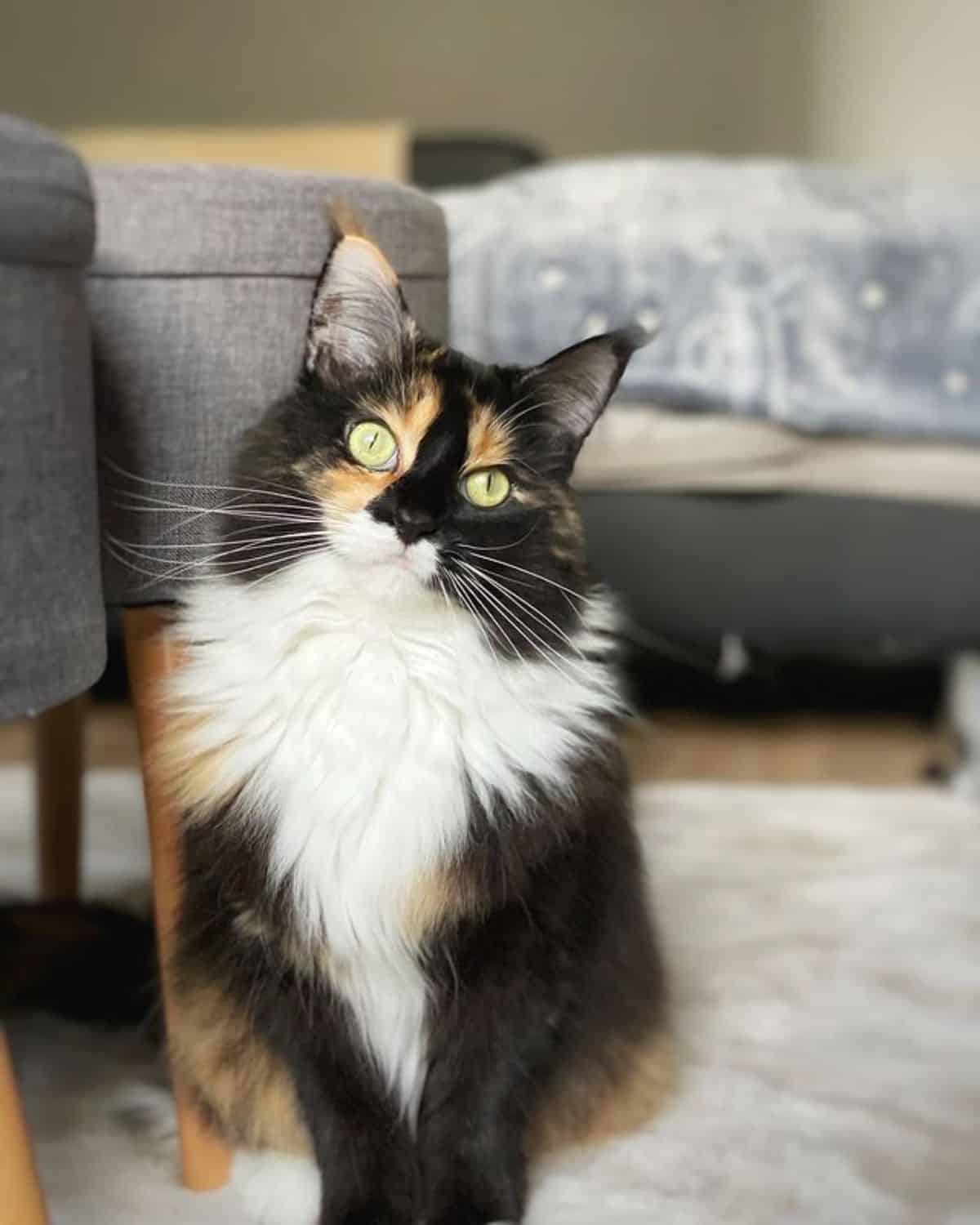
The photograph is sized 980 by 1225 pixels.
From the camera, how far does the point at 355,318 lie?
69cm

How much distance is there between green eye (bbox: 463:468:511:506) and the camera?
700 mm

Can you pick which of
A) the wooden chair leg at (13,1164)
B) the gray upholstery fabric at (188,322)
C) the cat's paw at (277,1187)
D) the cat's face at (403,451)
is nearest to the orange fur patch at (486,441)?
the cat's face at (403,451)

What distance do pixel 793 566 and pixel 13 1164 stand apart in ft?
4.74

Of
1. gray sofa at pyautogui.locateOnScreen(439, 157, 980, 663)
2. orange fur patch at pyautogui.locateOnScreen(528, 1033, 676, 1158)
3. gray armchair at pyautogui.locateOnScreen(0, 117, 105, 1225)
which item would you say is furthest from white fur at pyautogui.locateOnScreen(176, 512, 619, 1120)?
gray sofa at pyautogui.locateOnScreen(439, 157, 980, 663)

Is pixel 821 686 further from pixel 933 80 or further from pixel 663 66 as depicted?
pixel 663 66

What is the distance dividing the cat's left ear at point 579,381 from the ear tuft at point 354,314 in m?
0.08

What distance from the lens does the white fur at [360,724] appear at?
0.73 meters

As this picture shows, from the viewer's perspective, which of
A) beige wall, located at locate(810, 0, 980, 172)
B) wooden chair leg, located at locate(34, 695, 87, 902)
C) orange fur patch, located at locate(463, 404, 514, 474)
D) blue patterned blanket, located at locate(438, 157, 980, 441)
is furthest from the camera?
beige wall, located at locate(810, 0, 980, 172)

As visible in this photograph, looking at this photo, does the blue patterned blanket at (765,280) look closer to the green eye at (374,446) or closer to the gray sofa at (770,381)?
the gray sofa at (770,381)

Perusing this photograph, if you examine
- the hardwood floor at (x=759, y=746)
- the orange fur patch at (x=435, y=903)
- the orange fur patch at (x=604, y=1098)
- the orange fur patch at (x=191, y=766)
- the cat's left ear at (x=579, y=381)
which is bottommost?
the hardwood floor at (x=759, y=746)

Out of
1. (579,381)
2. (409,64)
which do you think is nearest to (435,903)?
(579,381)

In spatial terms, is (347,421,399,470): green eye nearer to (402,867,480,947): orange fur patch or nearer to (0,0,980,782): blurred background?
(402,867,480,947): orange fur patch

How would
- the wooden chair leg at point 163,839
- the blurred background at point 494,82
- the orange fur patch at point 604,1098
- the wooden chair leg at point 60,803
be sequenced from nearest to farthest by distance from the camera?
the wooden chair leg at point 163,839 → the orange fur patch at point 604,1098 → the wooden chair leg at point 60,803 → the blurred background at point 494,82

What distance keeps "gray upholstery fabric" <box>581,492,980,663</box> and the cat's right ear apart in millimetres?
1103
